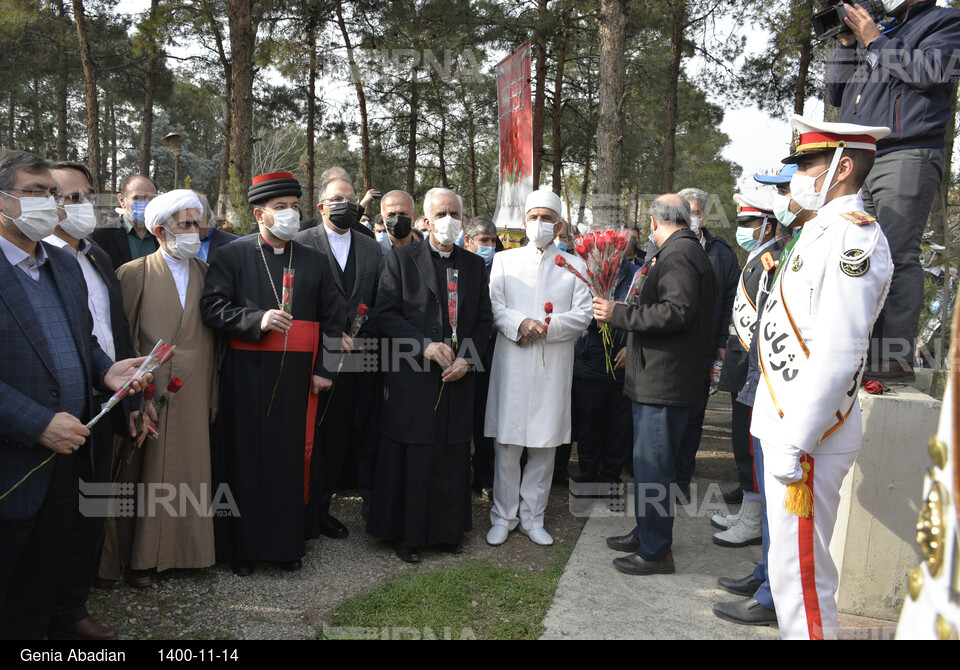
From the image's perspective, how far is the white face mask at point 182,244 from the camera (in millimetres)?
4054

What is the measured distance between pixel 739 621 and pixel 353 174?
98.6ft

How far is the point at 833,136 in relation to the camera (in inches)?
118

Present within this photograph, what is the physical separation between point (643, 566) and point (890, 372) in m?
1.89

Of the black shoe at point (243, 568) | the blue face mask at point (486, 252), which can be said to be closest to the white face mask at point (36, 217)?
the black shoe at point (243, 568)

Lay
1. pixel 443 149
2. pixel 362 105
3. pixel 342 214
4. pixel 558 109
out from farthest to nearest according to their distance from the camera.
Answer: pixel 443 149, pixel 362 105, pixel 558 109, pixel 342 214

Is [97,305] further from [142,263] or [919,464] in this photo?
[919,464]

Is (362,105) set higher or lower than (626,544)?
higher

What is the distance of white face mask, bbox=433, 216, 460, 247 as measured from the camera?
15.7 feet

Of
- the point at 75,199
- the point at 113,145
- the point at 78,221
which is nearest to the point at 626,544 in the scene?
the point at 78,221

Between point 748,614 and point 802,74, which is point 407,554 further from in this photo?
point 802,74

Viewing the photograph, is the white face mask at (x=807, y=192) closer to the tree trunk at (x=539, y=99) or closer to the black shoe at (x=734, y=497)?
the black shoe at (x=734, y=497)

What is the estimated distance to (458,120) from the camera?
22.0 metres
